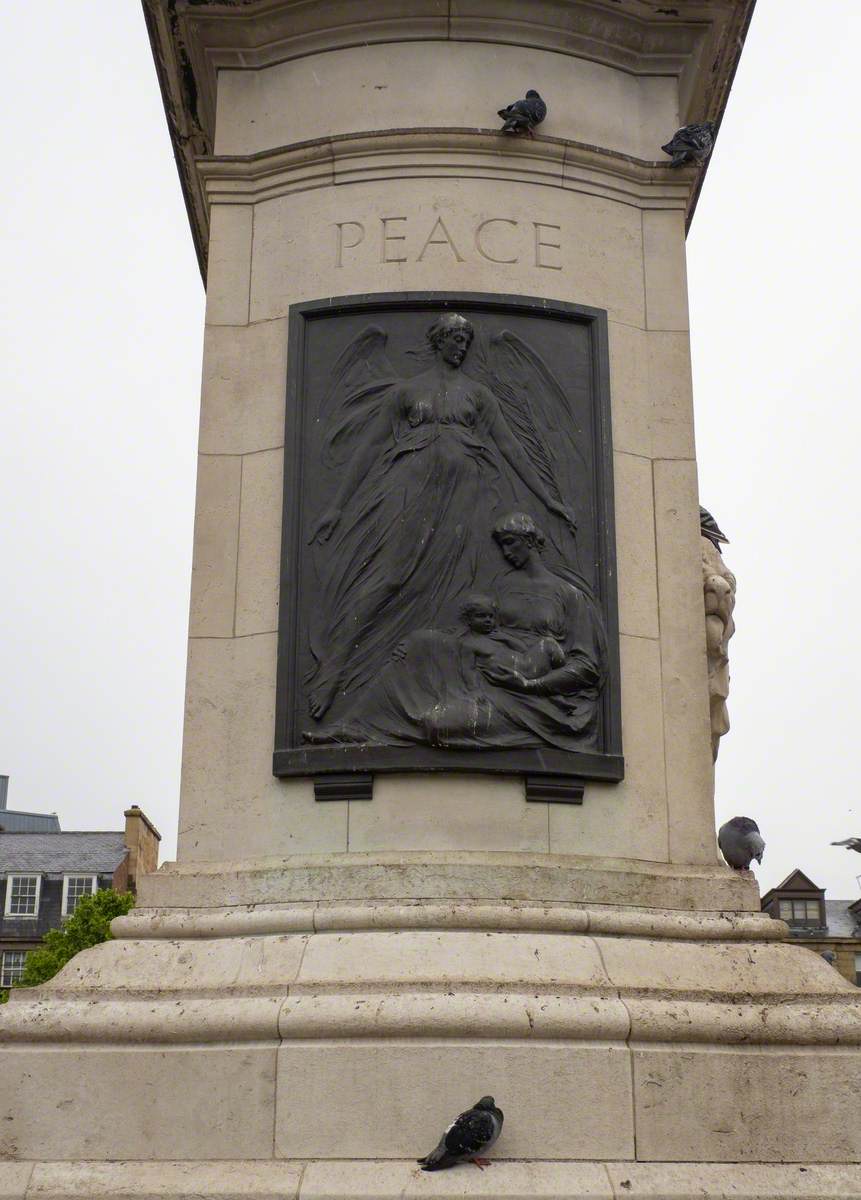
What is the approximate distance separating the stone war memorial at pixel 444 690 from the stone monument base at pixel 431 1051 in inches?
0.8

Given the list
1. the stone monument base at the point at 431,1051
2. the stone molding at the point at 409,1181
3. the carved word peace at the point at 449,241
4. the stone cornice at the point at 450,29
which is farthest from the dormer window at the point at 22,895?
the stone molding at the point at 409,1181

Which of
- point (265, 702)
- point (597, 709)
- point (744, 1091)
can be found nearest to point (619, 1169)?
point (744, 1091)

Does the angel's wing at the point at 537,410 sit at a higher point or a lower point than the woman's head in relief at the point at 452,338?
lower

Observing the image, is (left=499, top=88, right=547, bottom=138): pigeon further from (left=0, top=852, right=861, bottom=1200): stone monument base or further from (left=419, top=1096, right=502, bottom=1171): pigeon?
(left=419, top=1096, right=502, bottom=1171): pigeon

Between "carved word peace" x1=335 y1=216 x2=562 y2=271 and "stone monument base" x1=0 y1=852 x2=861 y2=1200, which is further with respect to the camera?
"carved word peace" x1=335 y1=216 x2=562 y2=271

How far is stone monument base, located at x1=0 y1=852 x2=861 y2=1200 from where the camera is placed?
8.68 meters

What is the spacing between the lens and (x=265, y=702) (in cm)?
1045

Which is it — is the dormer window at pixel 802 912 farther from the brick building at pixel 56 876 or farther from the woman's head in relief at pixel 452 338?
the woman's head in relief at pixel 452 338

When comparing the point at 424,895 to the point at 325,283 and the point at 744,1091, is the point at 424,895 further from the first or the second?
the point at 325,283

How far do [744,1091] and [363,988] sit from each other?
2.12 metres

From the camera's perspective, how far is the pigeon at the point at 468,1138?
836 centimetres

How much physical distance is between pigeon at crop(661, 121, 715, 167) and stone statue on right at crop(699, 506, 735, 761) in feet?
8.21

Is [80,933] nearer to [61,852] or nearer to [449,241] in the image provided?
[61,852]

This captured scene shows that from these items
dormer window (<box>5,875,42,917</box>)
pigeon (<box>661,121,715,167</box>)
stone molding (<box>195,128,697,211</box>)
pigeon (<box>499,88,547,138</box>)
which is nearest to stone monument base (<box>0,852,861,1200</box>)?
stone molding (<box>195,128,697,211</box>)
